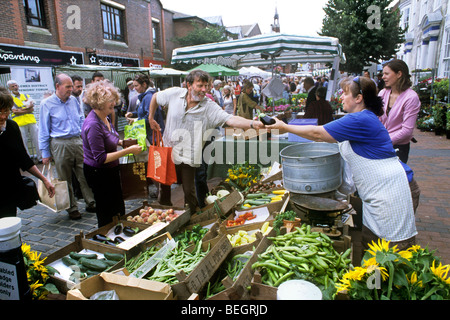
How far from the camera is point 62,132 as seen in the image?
197 inches

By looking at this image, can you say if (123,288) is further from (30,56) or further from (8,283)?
(30,56)

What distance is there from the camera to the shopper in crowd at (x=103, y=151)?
326 centimetres

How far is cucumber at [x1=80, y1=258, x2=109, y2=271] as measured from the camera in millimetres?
2793

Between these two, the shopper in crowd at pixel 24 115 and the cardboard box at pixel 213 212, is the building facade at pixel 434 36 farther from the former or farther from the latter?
the shopper in crowd at pixel 24 115

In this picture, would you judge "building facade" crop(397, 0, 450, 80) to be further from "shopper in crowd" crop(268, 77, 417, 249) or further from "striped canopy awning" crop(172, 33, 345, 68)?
"shopper in crowd" crop(268, 77, 417, 249)

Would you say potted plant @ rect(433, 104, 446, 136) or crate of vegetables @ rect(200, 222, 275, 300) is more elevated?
potted plant @ rect(433, 104, 446, 136)

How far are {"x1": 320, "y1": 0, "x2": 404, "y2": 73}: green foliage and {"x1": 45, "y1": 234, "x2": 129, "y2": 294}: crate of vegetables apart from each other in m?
22.2

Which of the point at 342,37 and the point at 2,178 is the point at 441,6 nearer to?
the point at 342,37

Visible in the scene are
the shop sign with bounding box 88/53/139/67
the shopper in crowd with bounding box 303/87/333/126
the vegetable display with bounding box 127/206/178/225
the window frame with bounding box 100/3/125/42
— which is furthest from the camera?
the window frame with bounding box 100/3/125/42

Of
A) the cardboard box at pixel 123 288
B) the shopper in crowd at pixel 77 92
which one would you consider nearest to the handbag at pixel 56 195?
the shopper in crowd at pixel 77 92

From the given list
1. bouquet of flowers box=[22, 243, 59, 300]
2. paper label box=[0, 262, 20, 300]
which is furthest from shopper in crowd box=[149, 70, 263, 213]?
paper label box=[0, 262, 20, 300]

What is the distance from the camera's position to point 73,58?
1554cm

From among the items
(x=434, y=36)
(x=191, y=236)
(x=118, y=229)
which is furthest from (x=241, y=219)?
(x=434, y=36)

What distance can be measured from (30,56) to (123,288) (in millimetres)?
13337
